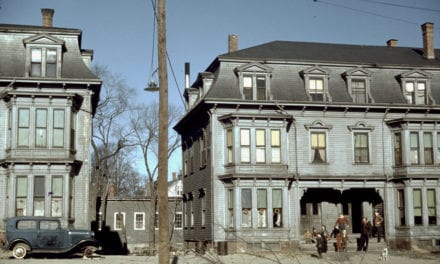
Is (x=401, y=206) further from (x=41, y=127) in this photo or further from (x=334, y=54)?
(x=41, y=127)

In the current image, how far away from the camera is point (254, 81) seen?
34812 mm

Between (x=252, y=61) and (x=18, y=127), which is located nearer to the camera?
(x=18, y=127)

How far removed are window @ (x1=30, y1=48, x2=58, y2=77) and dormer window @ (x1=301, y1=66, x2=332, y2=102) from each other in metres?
14.8

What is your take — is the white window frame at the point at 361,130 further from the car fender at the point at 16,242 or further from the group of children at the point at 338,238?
the car fender at the point at 16,242

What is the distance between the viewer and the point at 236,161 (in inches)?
1303

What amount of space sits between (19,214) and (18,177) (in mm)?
1860

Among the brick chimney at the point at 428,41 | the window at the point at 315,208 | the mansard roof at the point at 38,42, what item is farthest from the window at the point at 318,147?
the mansard roof at the point at 38,42

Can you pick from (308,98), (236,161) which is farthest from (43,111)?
(308,98)

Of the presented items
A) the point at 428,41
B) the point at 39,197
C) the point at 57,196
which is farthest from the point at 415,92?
the point at 39,197

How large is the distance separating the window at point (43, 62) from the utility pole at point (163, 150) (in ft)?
56.7

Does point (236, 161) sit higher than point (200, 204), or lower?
higher

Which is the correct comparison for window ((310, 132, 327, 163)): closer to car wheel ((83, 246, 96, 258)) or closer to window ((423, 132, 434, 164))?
window ((423, 132, 434, 164))

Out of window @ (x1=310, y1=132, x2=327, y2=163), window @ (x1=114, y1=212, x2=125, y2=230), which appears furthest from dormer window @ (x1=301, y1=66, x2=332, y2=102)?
window @ (x1=114, y1=212, x2=125, y2=230)

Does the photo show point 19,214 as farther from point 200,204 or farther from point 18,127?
point 200,204
